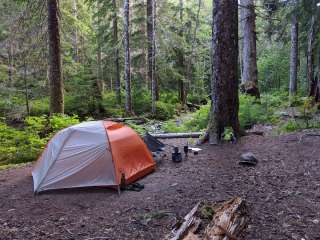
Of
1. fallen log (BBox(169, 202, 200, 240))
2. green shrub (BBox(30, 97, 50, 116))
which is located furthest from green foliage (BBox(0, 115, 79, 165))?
green shrub (BBox(30, 97, 50, 116))

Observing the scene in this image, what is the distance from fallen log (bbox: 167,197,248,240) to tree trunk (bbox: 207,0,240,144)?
3715 millimetres

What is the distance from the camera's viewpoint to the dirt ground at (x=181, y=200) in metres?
4.46

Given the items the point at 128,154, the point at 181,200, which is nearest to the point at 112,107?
the point at 128,154

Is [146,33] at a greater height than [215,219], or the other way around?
[146,33]

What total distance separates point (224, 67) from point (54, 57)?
5.67 m

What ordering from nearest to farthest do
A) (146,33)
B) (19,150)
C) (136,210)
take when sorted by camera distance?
(136,210), (19,150), (146,33)

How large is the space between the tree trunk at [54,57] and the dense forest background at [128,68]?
32 mm

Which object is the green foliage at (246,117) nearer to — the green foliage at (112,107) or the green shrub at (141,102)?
the green foliage at (112,107)

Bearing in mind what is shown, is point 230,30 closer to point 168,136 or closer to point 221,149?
point 221,149

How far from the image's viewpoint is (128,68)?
1636 cm

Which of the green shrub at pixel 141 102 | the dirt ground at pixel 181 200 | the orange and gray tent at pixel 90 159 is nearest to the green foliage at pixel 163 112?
the green shrub at pixel 141 102

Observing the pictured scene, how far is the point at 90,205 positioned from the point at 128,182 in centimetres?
95

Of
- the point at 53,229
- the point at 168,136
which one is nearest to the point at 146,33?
the point at 168,136

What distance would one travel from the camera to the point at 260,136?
8.57 m
